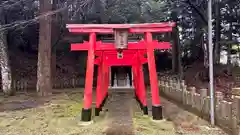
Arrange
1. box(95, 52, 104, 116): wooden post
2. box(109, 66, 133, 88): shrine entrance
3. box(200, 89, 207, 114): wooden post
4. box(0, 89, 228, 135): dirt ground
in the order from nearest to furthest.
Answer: box(0, 89, 228, 135): dirt ground < box(200, 89, 207, 114): wooden post < box(95, 52, 104, 116): wooden post < box(109, 66, 133, 88): shrine entrance

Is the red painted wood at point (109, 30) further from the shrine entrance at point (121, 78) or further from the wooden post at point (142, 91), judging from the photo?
the shrine entrance at point (121, 78)

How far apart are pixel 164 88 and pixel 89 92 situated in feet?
21.6

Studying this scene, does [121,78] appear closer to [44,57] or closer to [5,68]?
[44,57]

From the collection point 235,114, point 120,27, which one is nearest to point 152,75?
point 120,27

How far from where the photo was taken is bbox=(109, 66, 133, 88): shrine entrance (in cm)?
1739

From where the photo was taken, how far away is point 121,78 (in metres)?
17.7

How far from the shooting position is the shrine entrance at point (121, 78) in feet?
57.1

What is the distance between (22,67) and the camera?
18531mm

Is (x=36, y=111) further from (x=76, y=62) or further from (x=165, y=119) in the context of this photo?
(x=76, y=62)

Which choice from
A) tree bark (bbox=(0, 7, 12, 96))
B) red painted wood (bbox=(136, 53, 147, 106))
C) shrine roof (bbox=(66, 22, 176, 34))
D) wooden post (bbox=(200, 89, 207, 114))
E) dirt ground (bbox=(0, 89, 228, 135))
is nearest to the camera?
dirt ground (bbox=(0, 89, 228, 135))

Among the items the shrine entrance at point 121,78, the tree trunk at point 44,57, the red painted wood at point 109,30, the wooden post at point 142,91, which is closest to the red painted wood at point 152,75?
the red painted wood at point 109,30

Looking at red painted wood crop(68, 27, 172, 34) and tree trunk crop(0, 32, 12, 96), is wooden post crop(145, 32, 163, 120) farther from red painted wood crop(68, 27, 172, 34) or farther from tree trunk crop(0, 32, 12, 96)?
tree trunk crop(0, 32, 12, 96)

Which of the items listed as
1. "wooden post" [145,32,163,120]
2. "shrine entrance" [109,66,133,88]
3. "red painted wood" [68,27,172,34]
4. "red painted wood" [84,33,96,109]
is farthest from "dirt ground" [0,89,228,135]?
"shrine entrance" [109,66,133,88]

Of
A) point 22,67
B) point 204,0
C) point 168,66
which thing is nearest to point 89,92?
point 204,0
